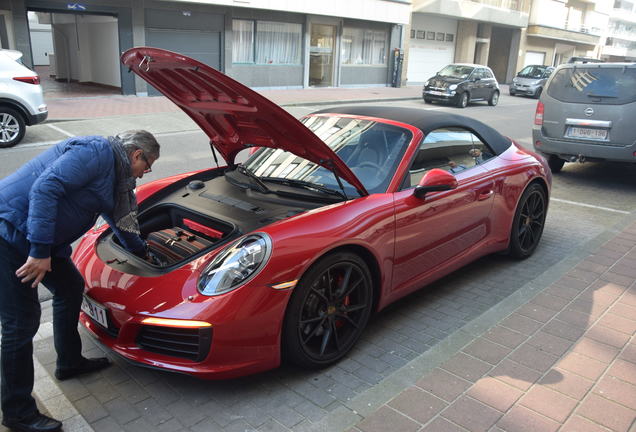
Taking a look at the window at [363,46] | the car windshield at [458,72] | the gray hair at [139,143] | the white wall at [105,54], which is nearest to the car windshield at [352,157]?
the gray hair at [139,143]

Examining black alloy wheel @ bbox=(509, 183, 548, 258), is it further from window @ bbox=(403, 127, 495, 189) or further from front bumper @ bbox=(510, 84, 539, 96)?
front bumper @ bbox=(510, 84, 539, 96)

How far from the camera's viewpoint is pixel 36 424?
2.48 metres

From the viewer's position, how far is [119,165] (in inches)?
101

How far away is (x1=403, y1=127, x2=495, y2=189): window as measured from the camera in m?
3.73

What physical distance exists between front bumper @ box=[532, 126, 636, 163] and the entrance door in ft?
52.5

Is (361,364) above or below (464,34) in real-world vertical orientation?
below

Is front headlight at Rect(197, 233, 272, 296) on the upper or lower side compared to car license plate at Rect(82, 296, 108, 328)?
upper

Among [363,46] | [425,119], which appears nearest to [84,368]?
[425,119]

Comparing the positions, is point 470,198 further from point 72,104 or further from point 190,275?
point 72,104

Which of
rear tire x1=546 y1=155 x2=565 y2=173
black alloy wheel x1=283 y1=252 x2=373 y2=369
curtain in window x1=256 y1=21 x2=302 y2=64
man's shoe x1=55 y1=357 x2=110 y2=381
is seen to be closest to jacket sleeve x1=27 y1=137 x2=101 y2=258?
man's shoe x1=55 y1=357 x2=110 y2=381

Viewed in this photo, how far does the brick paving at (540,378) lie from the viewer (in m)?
2.58

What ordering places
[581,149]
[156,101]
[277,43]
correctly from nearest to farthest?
[581,149] < [156,101] < [277,43]

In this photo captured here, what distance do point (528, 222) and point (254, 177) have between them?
8.62 ft

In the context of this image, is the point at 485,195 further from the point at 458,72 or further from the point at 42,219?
the point at 458,72
